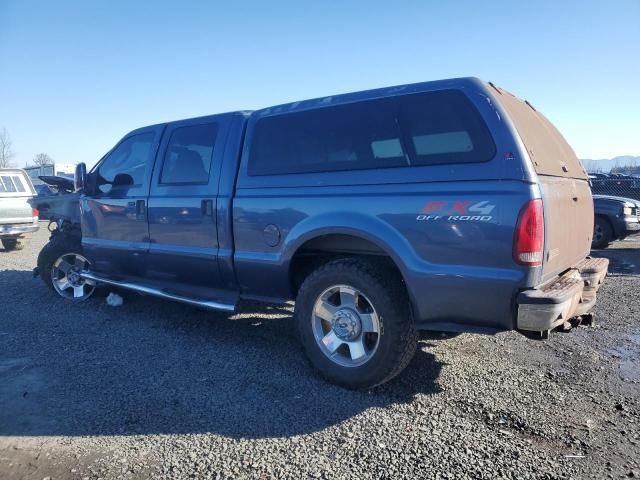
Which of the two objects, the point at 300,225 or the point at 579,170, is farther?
the point at 579,170

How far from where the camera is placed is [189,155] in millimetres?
4723

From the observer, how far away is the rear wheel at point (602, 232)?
1006 cm

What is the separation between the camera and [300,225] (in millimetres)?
3695

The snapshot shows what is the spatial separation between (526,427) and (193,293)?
10.3 ft

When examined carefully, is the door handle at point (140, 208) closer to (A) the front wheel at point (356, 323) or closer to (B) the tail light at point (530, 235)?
(A) the front wheel at point (356, 323)

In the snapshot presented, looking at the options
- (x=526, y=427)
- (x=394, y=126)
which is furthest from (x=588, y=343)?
(x=394, y=126)

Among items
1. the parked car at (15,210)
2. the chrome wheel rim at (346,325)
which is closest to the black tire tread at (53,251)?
the chrome wheel rim at (346,325)

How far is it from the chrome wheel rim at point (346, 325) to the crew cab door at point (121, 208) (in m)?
2.37

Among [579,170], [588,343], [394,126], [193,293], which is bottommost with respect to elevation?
[588,343]

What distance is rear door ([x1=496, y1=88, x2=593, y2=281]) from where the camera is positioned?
9.77 feet

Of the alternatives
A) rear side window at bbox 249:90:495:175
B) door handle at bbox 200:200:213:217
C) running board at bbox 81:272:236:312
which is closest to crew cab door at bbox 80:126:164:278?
running board at bbox 81:272:236:312

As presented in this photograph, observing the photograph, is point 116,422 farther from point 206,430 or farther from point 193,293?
point 193,293

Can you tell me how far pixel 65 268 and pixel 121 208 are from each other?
1.71 meters

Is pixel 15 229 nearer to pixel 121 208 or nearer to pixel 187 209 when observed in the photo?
pixel 121 208
